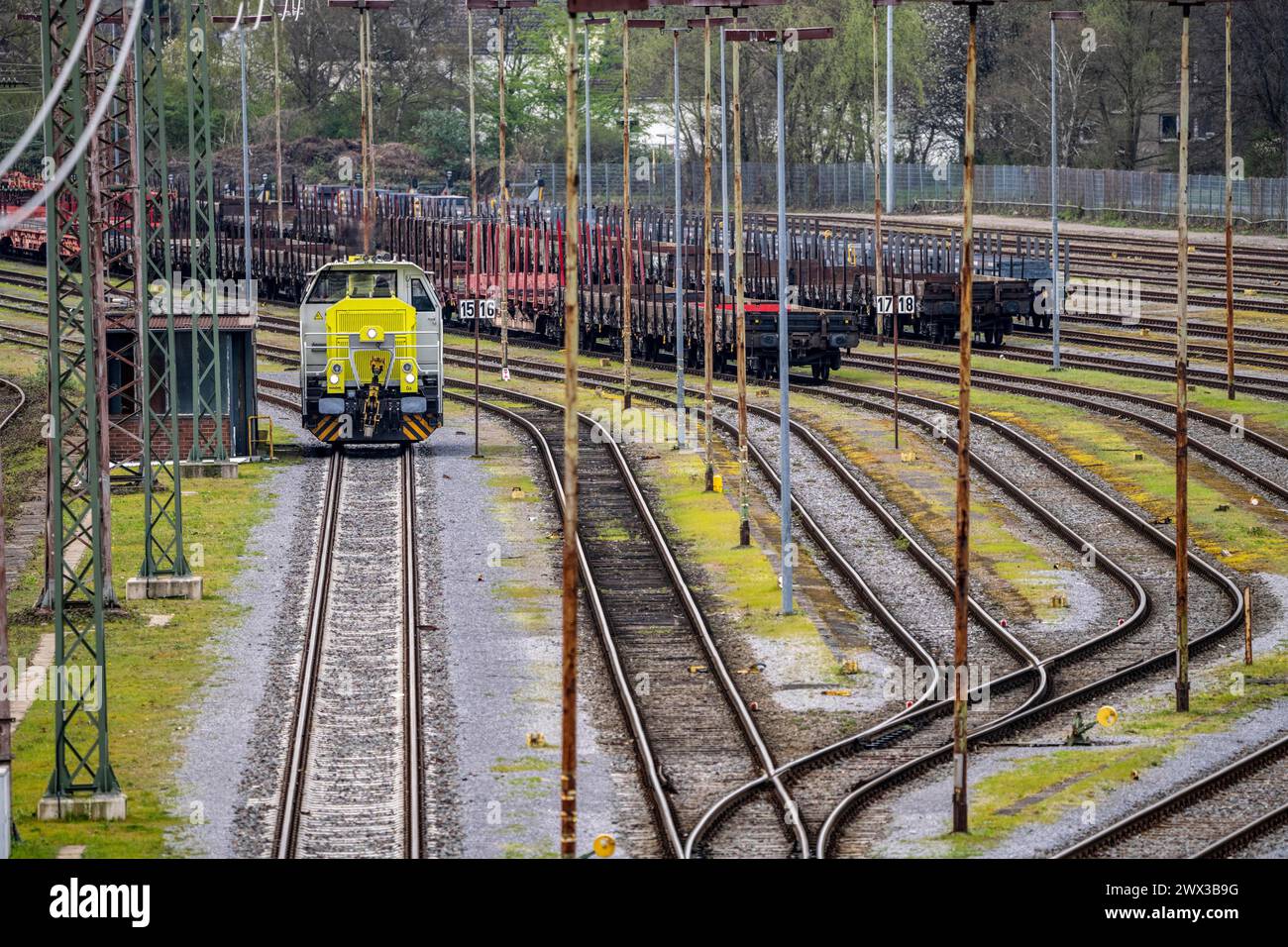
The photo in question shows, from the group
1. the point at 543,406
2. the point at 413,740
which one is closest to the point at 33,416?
the point at 543,406

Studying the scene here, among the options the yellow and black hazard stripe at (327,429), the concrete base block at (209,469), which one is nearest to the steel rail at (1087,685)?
the yellow and black hazard stripe at (327,429)

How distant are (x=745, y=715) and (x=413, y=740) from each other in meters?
3.97

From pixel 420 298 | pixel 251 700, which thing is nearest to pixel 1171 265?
pixel 420 298

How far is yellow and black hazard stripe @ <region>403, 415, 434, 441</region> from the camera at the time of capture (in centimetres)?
4294

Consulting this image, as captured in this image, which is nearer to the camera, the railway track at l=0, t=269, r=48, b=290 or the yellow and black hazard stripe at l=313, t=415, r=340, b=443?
the yellow and black hazard stripe at l=313, t=415, r=340, b=443

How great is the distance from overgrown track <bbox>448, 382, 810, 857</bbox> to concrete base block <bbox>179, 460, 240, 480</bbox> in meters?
6.20

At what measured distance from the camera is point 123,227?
78312 mm

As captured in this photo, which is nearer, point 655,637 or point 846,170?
point 655,637

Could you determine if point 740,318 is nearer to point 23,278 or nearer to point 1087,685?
point 1087,685

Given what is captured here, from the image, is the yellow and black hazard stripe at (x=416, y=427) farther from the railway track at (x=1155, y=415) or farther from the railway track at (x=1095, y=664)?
the railway track at (x=1155, y=415)

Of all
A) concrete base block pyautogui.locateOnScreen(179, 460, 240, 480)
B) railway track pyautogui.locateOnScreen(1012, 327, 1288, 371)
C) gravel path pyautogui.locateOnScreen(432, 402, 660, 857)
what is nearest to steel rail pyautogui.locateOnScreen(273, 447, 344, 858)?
gravel path pyautogui.locateOnScreen(432, 402, 660, 857)

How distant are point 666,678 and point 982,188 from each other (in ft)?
245

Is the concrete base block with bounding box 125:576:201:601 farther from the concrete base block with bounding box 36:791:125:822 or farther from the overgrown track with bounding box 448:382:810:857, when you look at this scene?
the concrete base block with bounding box 36:791:125:822
